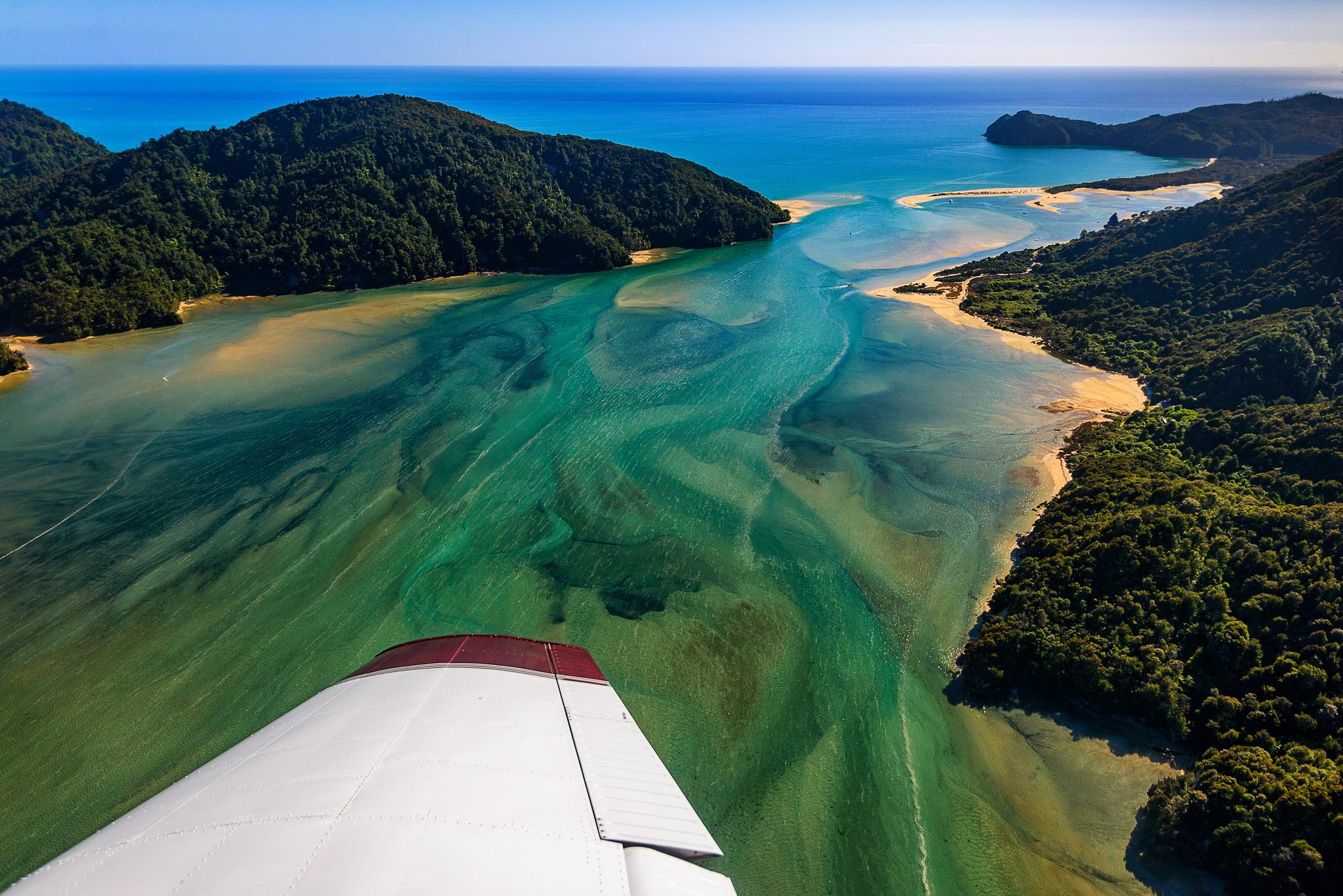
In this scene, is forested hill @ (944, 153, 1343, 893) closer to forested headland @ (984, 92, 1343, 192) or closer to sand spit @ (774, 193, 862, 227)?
sand spit @ (774, 193, 862, 227)

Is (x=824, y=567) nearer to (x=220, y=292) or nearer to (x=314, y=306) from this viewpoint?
(x=314, y=306)

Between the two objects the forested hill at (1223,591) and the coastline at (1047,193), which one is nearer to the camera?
the forested hill at (1223,591)

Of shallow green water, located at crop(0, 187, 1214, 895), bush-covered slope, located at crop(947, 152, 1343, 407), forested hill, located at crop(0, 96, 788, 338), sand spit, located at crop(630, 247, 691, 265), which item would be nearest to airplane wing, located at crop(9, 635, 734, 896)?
shallow green water, located at crop(0, 187, 1214, 895)

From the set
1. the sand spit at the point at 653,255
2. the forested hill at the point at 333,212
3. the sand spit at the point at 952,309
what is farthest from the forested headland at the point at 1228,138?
the forested hill at the point at 333,212

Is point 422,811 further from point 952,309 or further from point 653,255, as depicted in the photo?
point 653,255

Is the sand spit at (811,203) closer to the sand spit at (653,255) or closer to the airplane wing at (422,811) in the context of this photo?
the sand spit at (653,255)

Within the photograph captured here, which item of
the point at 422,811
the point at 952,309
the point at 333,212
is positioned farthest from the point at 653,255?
the point at 422,811
